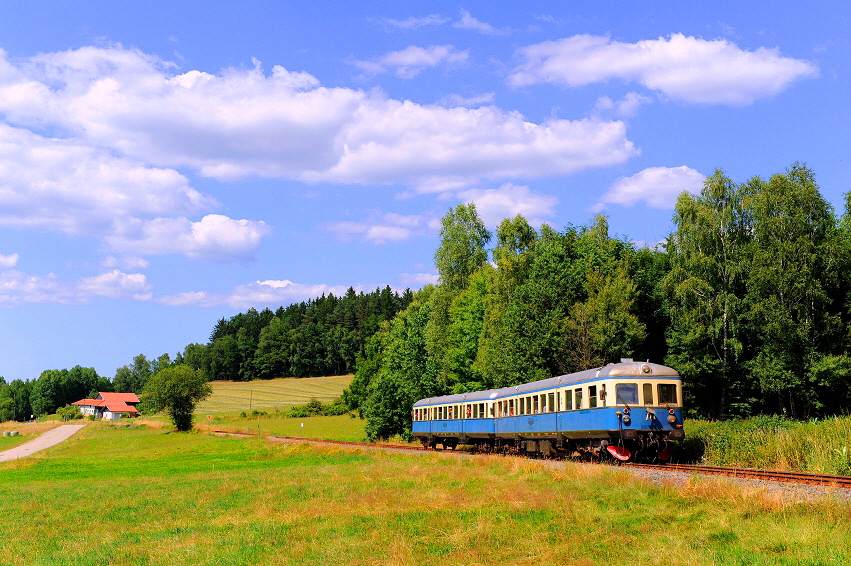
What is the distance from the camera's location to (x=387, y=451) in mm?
42844

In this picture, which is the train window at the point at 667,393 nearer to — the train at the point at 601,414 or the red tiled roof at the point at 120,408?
the train at the point at 601,414

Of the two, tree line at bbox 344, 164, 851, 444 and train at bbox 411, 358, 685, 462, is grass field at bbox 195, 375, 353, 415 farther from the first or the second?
train at bbox 411, 358, 685, 462

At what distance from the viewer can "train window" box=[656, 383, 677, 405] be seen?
87.1 ft

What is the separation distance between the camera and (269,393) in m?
160

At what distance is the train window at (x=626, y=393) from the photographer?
26047 millimetres

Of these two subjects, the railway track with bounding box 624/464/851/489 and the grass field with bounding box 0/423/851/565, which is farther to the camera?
the railway track with bounding box 624/464/851/489

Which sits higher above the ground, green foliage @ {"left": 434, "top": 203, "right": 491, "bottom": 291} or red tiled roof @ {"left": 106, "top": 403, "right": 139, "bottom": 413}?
green foliage @ {"left": 434, "top": 203, "right": 491, "bottom": 291}

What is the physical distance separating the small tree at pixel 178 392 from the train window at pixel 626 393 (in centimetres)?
8507

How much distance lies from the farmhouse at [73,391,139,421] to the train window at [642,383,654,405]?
575 ft

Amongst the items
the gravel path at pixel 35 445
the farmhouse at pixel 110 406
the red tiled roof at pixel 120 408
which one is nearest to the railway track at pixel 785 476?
the gravel path at pixel 35 445

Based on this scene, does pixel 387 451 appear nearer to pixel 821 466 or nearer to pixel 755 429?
pixel 755 429

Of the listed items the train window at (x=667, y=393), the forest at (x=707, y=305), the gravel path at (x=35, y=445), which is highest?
the forest at (x=707, y=305)

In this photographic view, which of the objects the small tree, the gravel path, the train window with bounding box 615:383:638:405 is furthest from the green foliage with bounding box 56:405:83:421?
the train window with bounding box 615:383:638:405

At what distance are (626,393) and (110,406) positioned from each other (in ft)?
594
